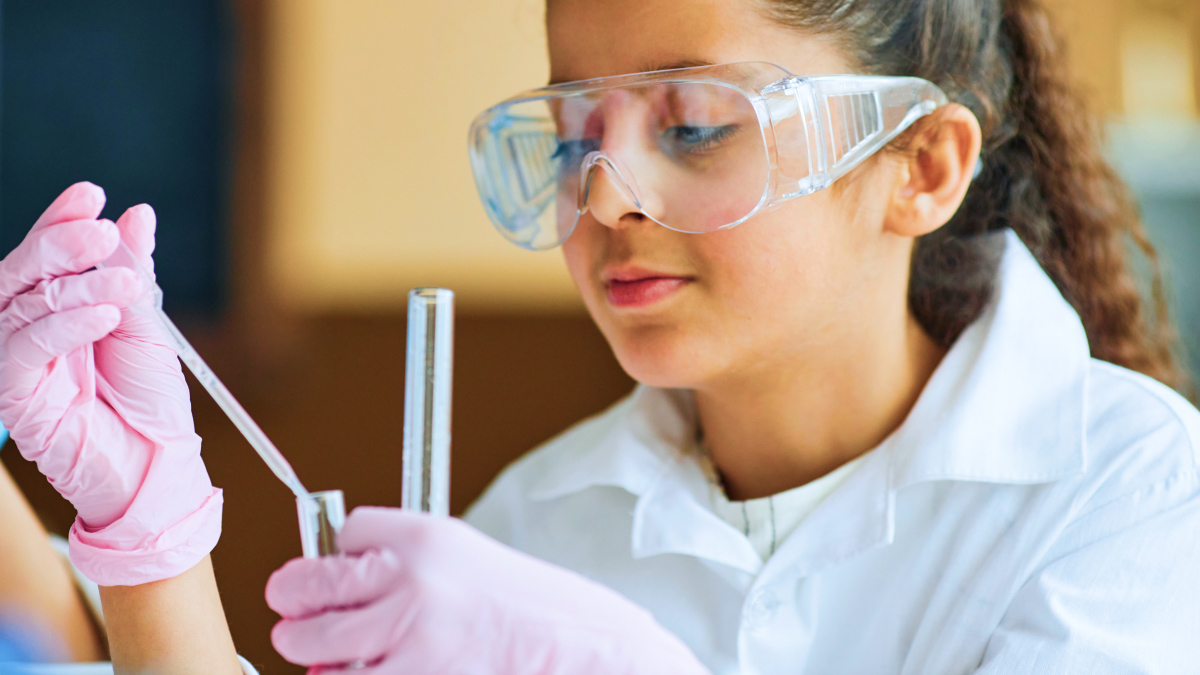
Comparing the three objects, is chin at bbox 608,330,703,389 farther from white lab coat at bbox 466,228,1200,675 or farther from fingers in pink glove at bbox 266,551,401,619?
fingers in pink glove at bbox 266,551,401,619

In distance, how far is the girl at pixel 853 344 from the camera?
94 centimetres

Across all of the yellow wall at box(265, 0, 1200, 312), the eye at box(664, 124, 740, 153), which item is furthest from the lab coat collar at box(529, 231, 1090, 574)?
the yellow wall at box(265, 0, 1200, 312)

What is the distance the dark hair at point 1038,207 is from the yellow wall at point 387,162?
5.05 feet

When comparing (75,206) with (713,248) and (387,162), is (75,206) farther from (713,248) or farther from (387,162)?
(387,162)

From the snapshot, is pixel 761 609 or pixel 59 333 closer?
pixel 59 333

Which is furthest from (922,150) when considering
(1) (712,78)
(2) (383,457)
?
(2) (383,457)

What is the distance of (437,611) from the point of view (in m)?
0.65

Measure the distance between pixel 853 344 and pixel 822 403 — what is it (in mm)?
83

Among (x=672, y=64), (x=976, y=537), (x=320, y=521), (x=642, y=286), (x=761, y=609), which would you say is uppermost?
(x=672, y=64)

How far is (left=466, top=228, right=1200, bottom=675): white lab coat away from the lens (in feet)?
2.84

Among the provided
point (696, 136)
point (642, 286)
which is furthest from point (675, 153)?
point (642, 286)

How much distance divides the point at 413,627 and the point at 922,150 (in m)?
0.76

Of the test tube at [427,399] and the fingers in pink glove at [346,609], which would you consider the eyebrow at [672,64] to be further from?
the fingers in pink glove at [346,609]

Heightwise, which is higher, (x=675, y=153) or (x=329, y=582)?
(x=675, y=153)
